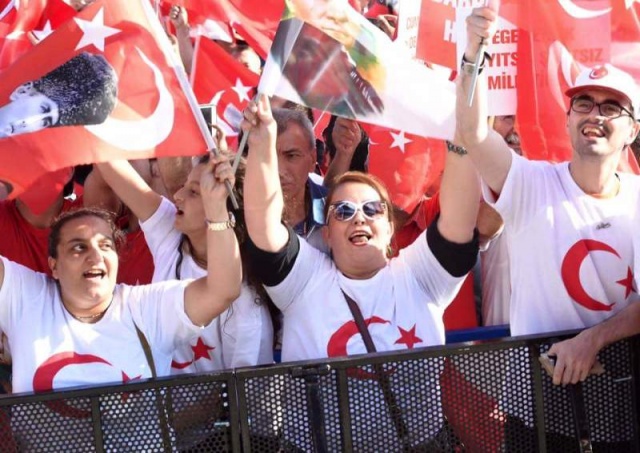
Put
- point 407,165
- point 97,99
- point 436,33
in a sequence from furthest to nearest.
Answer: point 407,165 < point 436,33 < point 97,99

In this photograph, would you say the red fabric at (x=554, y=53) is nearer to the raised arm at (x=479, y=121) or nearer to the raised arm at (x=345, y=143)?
the raised arm at (x=479, y=121)

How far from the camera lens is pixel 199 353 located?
140 inches

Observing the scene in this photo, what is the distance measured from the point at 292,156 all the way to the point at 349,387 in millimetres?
1810

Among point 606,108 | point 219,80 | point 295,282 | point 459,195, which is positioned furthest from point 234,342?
point 219,80

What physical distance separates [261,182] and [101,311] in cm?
67

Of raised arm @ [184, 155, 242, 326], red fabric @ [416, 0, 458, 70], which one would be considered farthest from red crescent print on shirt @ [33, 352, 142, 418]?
red fabric @ [416, 0, 458, 70]

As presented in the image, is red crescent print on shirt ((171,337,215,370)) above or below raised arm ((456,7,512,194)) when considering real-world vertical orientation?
below

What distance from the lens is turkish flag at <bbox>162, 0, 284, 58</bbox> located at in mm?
4738

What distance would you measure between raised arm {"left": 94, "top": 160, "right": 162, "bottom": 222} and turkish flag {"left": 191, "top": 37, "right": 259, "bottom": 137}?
1.13m

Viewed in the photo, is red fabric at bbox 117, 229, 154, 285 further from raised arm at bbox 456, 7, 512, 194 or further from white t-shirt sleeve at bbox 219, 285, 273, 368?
raised arm at bbox 456, 7, 512, 194

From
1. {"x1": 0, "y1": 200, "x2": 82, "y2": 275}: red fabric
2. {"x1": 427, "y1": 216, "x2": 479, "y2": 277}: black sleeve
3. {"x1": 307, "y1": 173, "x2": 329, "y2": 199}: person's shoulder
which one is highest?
{"x1": 307, "y1": 173, "x2": 329, "y2": 199}: person's shoulder

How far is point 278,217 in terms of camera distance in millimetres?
3326

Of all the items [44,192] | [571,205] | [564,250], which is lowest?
[564,250]

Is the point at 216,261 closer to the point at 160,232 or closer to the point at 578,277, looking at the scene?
the point at 160,232
